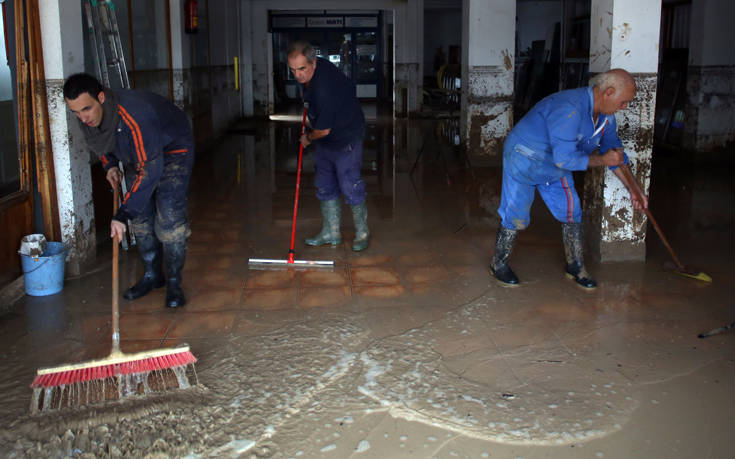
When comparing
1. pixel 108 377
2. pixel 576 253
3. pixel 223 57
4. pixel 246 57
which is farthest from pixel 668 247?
pixel 246 57

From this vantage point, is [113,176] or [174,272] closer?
[113,176]

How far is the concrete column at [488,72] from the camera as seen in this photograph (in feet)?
28.8

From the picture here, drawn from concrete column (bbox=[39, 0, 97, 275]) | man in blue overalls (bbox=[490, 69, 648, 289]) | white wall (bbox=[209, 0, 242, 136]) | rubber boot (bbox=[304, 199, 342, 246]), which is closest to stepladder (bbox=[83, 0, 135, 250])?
concrete column (bbox=[39, 0, 97, 275])

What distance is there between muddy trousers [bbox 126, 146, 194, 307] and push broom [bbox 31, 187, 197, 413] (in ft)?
3.26

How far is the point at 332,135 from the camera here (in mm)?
4922

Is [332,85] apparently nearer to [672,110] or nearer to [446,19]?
[672,110]

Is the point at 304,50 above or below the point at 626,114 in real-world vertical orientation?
above

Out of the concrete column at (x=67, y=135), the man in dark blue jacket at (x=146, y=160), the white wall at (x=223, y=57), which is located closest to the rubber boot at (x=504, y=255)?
the man in dark blue jacket at (x=146, y=160)

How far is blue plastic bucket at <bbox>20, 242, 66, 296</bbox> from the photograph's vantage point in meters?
4.19

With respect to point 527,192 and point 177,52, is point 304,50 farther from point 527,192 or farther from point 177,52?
point 177,52

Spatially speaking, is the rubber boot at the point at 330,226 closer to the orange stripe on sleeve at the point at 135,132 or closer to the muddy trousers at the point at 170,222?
the muddy trousers at the point at 170,222

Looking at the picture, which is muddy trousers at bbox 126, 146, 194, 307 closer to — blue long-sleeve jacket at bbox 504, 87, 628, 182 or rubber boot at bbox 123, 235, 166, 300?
rubber boot at bbox 123, 235, 166, 300

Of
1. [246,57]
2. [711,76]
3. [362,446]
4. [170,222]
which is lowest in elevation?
[362,446]

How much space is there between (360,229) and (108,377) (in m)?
2.57
